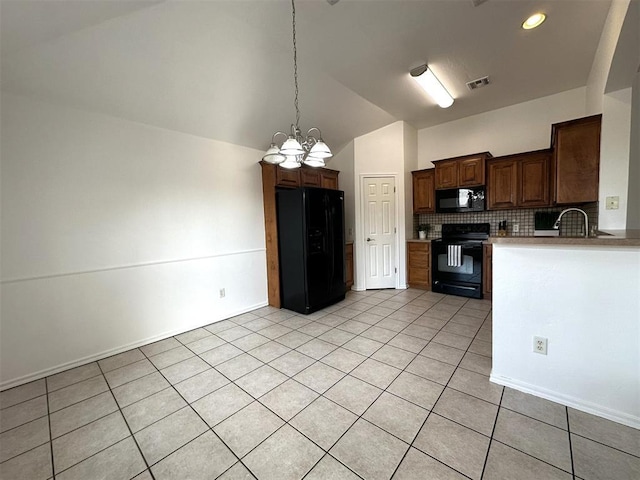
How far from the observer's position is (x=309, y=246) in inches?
136

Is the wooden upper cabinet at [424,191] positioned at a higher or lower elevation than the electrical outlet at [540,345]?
higher

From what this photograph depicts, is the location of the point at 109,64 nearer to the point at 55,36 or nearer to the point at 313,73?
the point at 55,36

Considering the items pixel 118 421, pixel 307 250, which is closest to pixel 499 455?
pixel 118 421

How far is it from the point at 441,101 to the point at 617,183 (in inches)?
81.8

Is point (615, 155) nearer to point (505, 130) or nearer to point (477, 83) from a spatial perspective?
point (477, 83)

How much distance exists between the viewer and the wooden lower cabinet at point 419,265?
4328 mm

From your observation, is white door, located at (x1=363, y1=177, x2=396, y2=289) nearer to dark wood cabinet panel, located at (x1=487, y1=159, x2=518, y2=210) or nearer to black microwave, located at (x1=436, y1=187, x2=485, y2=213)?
black microwave, located at (x1=436, y1=187, x2=485, y2=213)

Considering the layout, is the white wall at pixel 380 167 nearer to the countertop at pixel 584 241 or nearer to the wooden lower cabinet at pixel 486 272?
the wooden lower cabinet at pixel 486 272

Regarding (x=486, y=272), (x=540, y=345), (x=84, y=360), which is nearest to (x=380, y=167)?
(x=486, y=272)

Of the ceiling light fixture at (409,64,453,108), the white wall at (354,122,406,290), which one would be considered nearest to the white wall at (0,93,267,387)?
the white wall at (354,122,406,290)

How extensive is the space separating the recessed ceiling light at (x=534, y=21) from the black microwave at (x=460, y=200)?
2148 millimetres

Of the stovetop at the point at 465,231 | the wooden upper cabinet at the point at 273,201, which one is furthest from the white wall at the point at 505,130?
the wooden upper cabinet at the point at 273,201

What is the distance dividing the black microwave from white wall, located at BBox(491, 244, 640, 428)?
2.52m

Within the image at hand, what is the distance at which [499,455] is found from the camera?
1.30m
